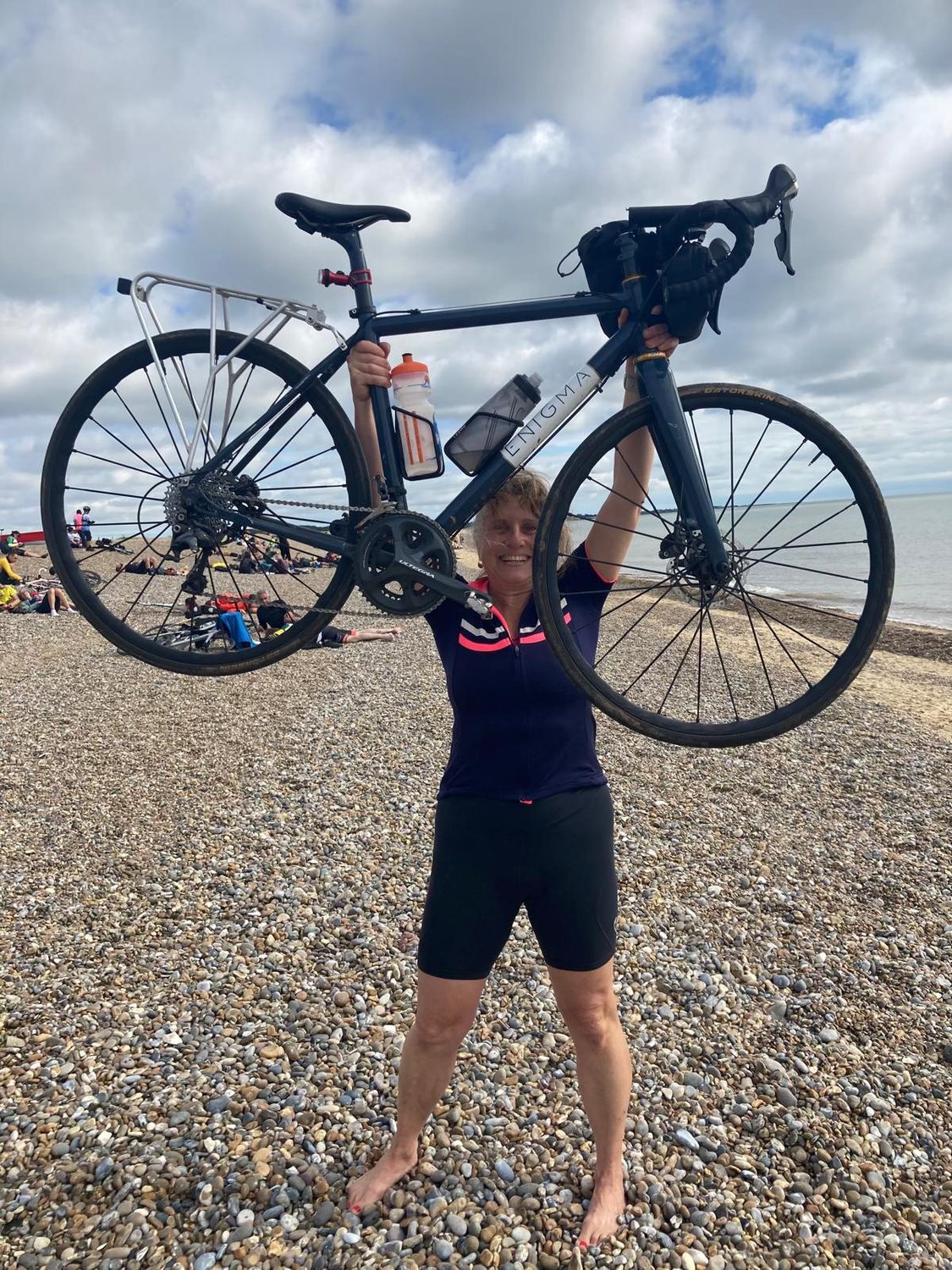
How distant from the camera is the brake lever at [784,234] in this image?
2.76 meters

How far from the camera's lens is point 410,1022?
4641mm

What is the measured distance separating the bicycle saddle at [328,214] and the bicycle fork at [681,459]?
1045 millimetres

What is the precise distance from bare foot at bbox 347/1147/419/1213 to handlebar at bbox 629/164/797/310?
3490 millimetres

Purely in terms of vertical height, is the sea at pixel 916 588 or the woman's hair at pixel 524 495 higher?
the woman's hair at pixel 524 495

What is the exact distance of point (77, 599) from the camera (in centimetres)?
277

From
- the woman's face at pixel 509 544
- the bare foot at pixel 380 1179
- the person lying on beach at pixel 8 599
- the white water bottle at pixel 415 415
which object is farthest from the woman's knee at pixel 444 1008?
the person lying on beach at pixel 8 599

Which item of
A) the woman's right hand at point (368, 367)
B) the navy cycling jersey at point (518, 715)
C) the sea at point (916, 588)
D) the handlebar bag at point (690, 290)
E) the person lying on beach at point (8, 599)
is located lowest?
the sea at point (916, 588)

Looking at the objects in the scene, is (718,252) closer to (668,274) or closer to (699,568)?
(668,274)

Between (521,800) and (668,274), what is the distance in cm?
183

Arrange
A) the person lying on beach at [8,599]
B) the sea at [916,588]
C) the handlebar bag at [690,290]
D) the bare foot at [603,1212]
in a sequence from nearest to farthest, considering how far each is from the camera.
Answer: the handlebar bag at [690,290], the bare foot at [603,1212], the person lying on beach at [8,599], the sea at [916,588]

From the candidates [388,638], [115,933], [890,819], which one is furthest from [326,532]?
[388,638]

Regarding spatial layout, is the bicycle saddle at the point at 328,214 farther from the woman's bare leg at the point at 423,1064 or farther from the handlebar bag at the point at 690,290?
the woman's bare leg at the point at 423,1064

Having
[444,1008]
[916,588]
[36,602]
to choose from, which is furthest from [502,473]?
[916,588]

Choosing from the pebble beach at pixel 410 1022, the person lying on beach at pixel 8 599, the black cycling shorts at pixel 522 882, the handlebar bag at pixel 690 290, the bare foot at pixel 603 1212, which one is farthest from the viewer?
the person lying on beach at pixel 8 599
